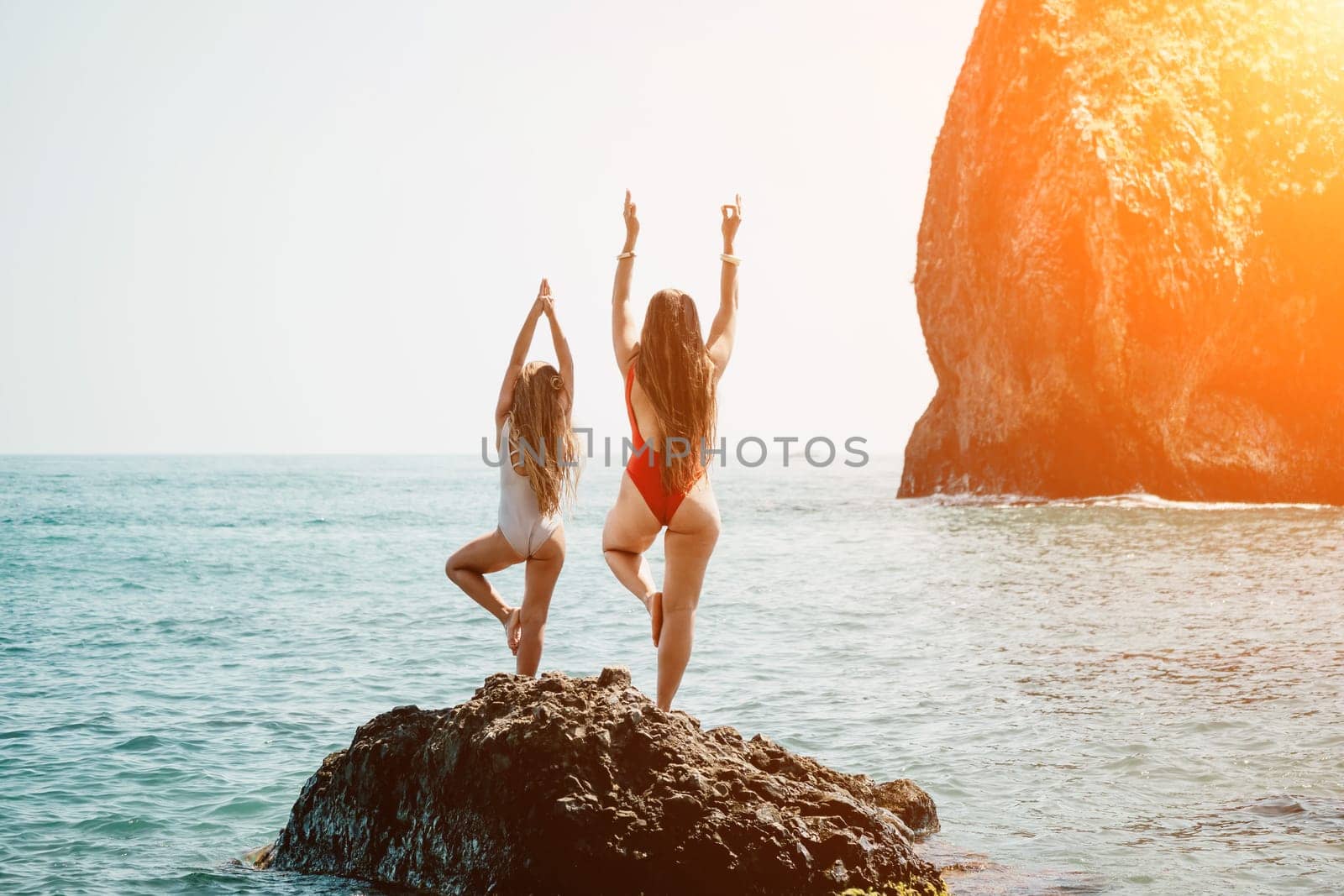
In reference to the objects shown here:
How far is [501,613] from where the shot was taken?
6750mm

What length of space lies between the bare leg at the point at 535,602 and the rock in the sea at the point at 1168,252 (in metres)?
35.2

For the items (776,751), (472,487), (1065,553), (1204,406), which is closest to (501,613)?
(776,751)

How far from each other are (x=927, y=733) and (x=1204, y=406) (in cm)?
3445

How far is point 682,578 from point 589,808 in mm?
1286

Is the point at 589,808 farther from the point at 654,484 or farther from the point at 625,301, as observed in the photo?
the point at 625,301

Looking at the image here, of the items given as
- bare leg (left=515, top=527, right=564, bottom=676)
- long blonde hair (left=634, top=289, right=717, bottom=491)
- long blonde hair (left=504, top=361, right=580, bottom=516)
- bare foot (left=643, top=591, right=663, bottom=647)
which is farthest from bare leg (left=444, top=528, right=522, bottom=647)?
long blonde hair (left=634, top=289, right=717, bottom=491)

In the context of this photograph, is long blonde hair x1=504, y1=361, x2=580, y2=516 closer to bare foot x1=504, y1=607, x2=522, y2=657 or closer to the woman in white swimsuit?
the woman in white swimsuit

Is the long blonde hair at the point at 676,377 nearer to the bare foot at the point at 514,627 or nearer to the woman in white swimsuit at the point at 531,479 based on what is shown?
the woman in white swimsuit at the point at 531,479

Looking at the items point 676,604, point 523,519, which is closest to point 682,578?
point 676,604

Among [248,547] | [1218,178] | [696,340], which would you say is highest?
[1218,178]

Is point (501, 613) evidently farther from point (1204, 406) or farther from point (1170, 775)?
point (1204, 406)

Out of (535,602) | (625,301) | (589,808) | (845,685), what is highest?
(625,301)

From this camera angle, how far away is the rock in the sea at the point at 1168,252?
3862 cm

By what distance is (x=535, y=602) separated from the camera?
6.61m
